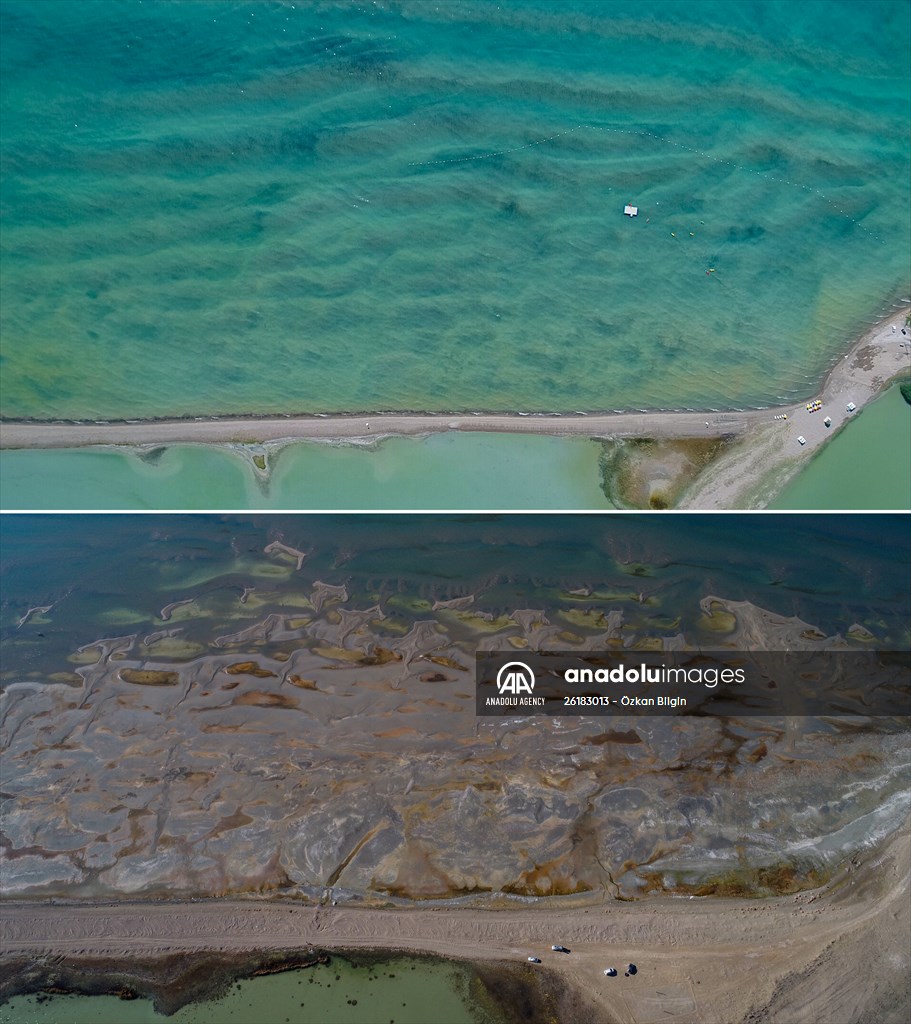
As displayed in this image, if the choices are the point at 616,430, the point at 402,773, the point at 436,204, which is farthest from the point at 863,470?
the point at 402,773

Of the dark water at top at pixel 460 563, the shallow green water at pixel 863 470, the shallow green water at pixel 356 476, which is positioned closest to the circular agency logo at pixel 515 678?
the dark water at top at pixel 460 563

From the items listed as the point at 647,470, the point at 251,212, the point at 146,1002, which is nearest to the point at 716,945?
the point at 647,470

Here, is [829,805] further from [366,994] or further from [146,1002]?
[146,1002]

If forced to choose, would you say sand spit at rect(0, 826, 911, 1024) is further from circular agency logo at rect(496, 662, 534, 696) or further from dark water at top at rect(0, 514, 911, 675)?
dark water at top at rect(0, 514, 911, 675)

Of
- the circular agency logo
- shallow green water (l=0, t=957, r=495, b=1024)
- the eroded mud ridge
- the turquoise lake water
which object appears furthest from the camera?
Answer: the turquoise lake water

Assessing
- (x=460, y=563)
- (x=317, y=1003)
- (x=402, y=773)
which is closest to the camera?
(x=317, y=1003)

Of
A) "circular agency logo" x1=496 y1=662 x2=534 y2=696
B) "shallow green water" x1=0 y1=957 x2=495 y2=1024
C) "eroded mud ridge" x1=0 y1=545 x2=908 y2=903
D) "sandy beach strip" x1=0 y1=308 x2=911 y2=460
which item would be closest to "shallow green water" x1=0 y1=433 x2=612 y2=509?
"sandy beach strip" x1=0 y1=308 x2=911 y2=460

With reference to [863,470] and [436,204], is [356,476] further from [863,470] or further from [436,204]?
[863,470]
